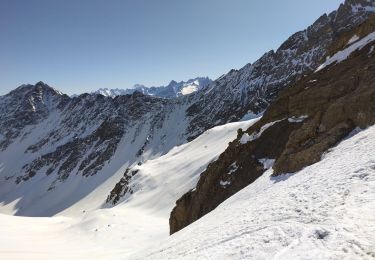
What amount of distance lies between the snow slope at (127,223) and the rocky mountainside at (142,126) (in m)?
12.6

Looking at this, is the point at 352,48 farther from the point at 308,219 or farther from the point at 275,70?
the point at 275,70

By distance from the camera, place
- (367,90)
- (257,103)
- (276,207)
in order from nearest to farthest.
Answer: (276,207)
(367,90)
(257,103)

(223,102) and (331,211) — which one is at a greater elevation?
(223,102)

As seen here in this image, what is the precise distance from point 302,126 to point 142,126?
13100 centimetres

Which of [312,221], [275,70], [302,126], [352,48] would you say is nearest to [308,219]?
Answer: [312,221]

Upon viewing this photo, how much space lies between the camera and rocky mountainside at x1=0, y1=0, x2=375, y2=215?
108 metres

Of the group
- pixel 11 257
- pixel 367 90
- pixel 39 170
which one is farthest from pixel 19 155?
pixel 367 90

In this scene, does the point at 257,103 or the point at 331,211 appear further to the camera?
the point at 257,103

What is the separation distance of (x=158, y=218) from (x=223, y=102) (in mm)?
86618

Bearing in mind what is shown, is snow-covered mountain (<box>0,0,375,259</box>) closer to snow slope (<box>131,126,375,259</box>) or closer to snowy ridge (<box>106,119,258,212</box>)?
snow slope (<box>131,126,375,259</box>)

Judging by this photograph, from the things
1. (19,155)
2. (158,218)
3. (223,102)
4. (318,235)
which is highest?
(19,155)

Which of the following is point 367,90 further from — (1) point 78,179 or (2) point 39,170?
(2) point 39,170

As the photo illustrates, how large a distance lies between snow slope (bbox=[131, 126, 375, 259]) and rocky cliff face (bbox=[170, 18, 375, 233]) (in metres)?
2.24

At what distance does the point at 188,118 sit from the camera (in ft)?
455
